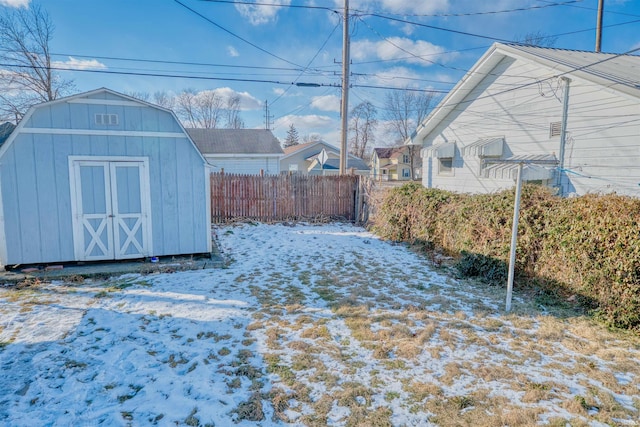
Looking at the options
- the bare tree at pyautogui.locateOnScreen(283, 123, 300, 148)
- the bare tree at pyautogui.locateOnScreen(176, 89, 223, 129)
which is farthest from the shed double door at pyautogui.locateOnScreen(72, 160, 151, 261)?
the bare tree at pyautogui.locateOnScreen(283, 123, 300, 148)

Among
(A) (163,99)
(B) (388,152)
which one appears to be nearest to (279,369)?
(A) (163,99)

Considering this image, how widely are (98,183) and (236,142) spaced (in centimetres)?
1676

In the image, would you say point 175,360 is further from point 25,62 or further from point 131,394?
point 25,62

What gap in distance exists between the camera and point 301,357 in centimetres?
346

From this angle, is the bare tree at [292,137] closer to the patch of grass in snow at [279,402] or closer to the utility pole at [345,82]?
the utility pole at [345,82]

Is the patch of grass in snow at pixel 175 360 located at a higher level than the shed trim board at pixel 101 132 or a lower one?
lower

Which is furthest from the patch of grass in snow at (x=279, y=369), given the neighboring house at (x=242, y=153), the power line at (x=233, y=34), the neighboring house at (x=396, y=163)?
the neighboring house at (x=396, y=163)

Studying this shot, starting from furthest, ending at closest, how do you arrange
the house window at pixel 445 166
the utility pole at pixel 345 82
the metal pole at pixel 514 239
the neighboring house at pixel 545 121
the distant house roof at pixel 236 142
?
1. the distant house roof at pixel 236 142
2. the utility pole at pixel 345 82
3. the house window at pixel 445 166
4. the neighboring house at pixel 545 121
5. the metal pole at pixel 514 239

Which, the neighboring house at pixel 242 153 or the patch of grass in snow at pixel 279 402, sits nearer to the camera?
the patch of grass in snow at pixel 279 402

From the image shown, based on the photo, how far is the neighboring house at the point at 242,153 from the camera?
21.3 meters

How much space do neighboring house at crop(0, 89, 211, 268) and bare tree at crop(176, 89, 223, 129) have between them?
114 ft

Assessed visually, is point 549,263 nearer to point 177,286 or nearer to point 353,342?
point 353,342

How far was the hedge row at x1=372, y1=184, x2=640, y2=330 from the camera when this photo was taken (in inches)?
160

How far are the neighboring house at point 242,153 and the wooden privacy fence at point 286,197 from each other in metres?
9.08
